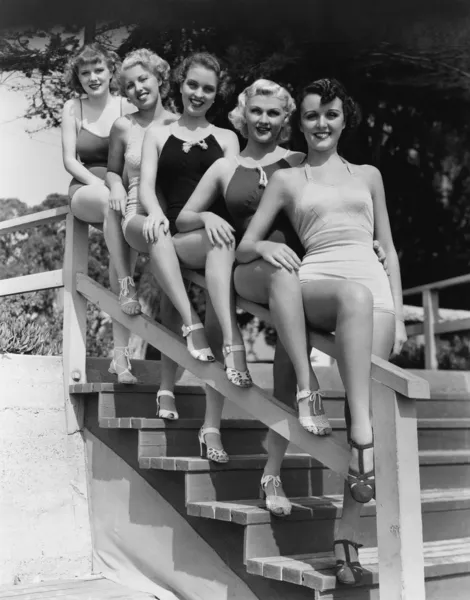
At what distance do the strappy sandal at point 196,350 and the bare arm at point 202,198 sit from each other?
363 millimetres

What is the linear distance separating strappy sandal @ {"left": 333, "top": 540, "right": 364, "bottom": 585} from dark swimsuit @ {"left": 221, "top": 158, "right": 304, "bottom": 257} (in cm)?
99

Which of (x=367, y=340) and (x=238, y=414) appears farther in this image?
(x=238, y=414)

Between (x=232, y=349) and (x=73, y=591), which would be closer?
(x=232, y=349)

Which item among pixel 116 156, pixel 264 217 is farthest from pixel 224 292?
pixel 116 156

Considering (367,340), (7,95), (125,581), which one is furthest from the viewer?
(7,95)

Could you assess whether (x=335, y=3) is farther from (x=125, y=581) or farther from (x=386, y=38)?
Answer: (x=125, y=581)

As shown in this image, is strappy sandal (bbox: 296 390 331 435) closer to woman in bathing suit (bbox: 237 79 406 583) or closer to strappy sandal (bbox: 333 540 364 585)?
woman in bathing suit (bbox: 237 79 406 583)

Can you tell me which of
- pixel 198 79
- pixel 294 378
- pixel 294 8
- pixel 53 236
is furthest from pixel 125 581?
pixel 294 8

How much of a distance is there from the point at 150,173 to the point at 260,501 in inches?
52.0

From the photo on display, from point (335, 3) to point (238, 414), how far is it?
4425 millimetres

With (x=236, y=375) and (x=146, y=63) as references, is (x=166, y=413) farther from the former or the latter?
(x=146, y=63)

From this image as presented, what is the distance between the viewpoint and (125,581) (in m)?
3.53

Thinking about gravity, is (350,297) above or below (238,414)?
above

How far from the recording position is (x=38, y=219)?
13.4ft
